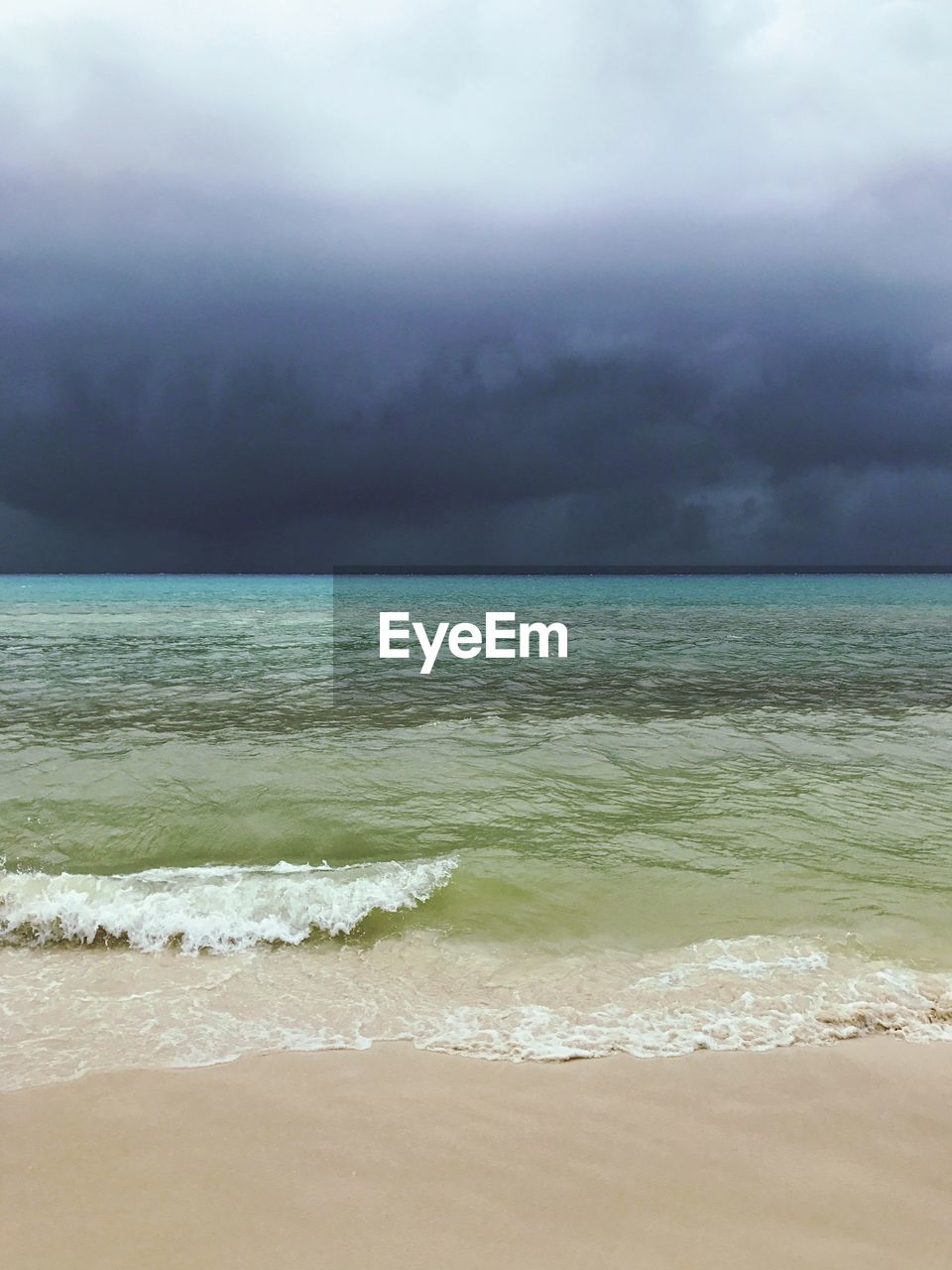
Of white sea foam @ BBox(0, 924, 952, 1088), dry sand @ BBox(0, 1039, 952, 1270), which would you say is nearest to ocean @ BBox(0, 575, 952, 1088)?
white sea foam @ BBox(0, 924, 952, 1088)

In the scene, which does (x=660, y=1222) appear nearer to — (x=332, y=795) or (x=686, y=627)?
(x=332, y=795)

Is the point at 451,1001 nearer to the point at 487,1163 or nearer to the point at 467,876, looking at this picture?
the point at 487,1163

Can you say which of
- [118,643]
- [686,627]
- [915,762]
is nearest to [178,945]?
[915,762]

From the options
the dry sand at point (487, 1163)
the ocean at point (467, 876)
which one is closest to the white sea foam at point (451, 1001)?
the ocean at point (467, 876)

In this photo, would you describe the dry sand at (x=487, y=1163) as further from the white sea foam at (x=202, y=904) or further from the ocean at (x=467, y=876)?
the white sea foam at (x=202, y=904)

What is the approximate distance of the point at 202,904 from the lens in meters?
8.02

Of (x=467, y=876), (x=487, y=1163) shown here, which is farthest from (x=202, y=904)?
(x=487, y=1163)

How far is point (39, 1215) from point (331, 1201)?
1524mm

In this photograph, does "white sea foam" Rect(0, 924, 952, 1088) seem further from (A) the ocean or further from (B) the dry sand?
(B) the dry sand

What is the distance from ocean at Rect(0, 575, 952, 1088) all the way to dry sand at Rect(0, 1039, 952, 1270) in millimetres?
357

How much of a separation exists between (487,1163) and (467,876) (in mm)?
4582

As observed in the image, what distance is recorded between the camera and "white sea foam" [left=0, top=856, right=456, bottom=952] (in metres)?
7.58

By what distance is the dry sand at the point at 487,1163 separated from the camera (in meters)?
3.79

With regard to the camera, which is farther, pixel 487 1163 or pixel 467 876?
pixel 467 876
